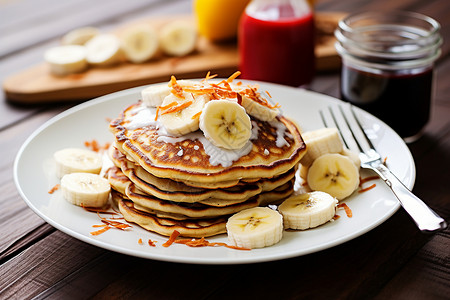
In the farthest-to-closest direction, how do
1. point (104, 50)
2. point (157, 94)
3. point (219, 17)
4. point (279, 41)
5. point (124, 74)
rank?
1. point (219, 17)
2. point (104, 50)
3. point (124, 74)
4. point (279, 41)
5. point (157, 94)

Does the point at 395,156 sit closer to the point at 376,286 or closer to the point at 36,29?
the point at 376,286

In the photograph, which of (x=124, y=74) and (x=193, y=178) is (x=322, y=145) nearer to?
(x=193, y=178)

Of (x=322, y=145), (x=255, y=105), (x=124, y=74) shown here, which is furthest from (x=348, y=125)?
(x=124, y=74)

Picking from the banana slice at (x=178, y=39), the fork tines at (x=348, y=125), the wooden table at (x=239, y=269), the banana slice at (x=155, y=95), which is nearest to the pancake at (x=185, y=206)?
the wooden table at (x=239, y=269)

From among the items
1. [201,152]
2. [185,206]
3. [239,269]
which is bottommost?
[239,269]

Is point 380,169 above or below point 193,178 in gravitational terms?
below

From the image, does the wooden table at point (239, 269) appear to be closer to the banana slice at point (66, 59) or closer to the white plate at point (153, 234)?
the white plate at point (153, 234)

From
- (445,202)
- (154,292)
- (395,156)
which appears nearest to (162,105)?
(154,292)
